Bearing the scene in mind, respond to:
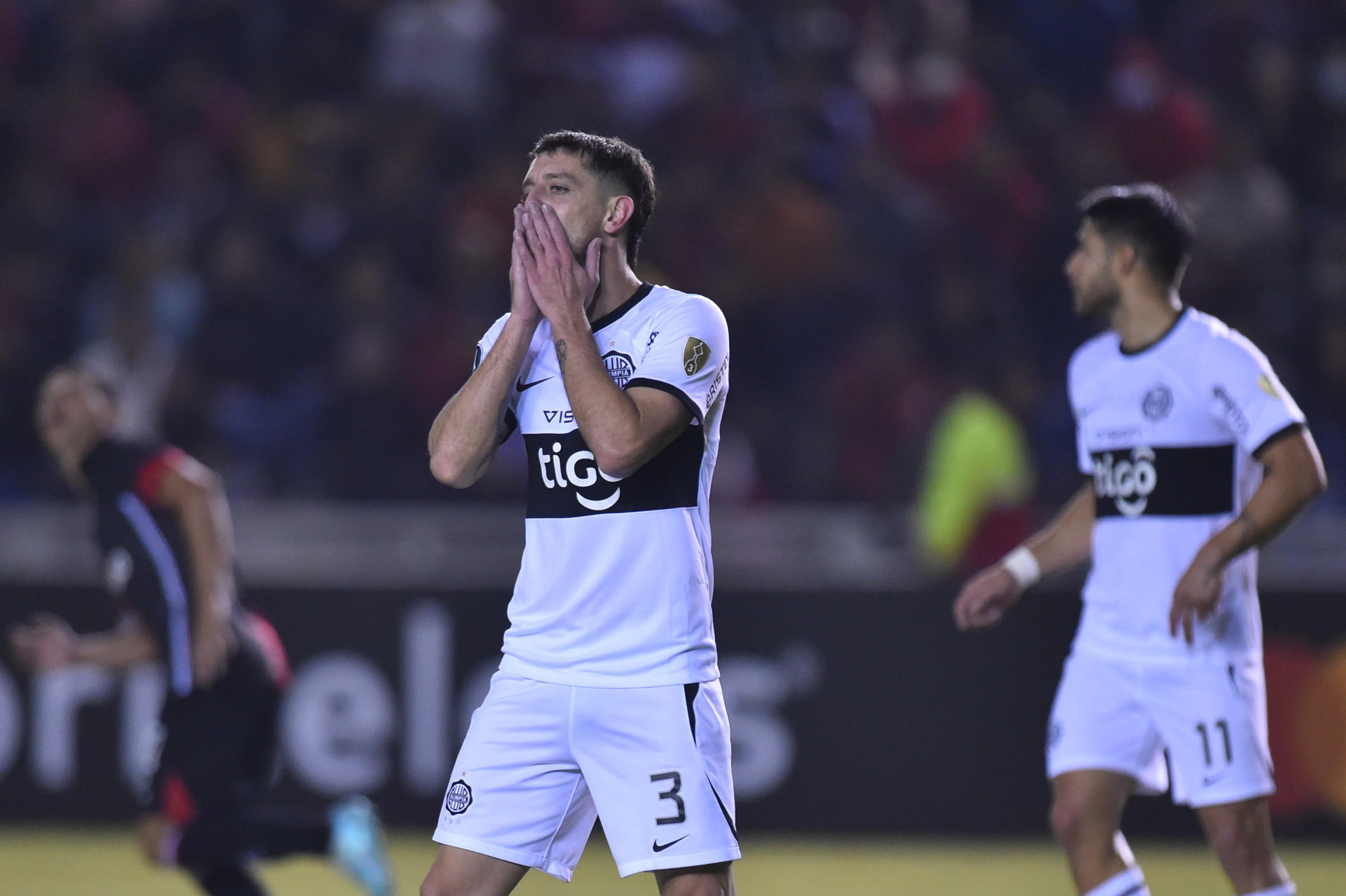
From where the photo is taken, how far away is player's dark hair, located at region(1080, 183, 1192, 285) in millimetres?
5156

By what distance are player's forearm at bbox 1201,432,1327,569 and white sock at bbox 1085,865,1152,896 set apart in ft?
3.11

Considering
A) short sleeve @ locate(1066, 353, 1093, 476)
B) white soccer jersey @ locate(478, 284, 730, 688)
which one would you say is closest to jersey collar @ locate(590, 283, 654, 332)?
white soccer jersey @ locate(478, 284, 730, 688)

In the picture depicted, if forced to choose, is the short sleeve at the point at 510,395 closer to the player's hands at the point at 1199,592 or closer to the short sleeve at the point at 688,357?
the short sleeve at the point at 688,357

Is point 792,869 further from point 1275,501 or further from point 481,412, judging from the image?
point 481,412

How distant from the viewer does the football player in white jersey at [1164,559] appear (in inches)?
189

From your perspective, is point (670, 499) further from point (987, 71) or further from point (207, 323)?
point (987, 71)

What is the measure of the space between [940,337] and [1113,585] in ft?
18.3

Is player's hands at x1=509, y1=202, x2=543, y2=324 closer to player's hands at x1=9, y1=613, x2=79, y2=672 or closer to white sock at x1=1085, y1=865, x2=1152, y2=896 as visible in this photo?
white sock at x1=1085, y1=865, x2=1152, y2=896

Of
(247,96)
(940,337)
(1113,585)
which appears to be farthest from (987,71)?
(1113,585)

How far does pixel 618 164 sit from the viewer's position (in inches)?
161

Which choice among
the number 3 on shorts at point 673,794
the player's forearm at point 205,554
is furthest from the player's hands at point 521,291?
the player's forearm at point 205,554

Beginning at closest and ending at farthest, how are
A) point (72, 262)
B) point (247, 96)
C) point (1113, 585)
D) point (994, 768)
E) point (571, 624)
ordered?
point (571, 624) → point (1113, 585) → point (994, 768) → point (72, 262) → point (247, 96)

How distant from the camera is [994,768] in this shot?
8602mm

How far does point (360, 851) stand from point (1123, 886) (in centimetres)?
285
